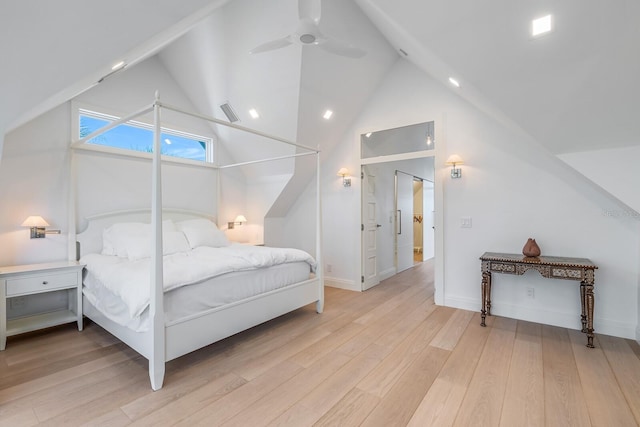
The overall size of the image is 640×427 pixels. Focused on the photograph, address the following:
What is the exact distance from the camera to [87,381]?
221 cm

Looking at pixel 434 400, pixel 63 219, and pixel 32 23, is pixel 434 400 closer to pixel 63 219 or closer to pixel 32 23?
pixel 32 23

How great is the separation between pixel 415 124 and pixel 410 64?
33.4 inches

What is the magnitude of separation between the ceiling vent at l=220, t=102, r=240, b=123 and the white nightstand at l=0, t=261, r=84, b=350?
8.65 feet

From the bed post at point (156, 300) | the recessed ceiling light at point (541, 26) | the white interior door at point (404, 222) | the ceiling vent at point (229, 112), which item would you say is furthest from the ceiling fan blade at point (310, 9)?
the white interior door at point (404, 222)

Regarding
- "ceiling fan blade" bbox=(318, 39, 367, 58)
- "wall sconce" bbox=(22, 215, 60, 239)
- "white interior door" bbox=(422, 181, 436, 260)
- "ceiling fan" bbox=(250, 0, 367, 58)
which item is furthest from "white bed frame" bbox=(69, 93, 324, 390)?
"white interior door" bbox=(422, 181, 436, 260)

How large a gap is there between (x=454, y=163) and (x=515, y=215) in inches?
36.3

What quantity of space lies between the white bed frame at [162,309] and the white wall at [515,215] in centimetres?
186

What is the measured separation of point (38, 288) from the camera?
2869mm

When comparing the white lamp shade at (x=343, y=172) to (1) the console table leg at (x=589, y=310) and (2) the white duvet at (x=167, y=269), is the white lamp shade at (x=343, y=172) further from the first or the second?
(1) the console table leg at (x=589, y=310)

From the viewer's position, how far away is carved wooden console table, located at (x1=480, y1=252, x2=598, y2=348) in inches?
110

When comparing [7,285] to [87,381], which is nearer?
[87,381]

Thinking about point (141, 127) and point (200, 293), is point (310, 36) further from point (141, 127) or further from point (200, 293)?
point (141, 127)

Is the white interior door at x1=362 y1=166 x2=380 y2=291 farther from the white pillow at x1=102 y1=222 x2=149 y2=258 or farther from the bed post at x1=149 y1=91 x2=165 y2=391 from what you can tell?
the bed post at x1=149 y1=91 x2=165 y2=391

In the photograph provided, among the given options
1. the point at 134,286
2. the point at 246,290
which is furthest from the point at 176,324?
the point at 246,290
